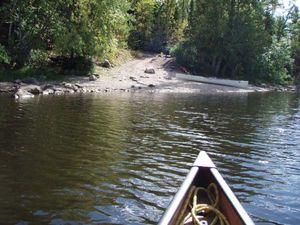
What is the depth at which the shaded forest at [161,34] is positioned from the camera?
113 ft

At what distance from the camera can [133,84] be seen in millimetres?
39781

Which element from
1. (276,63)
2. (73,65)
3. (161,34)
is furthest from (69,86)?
(276,63)

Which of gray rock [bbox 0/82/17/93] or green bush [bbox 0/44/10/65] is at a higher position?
green bush [bbox 0/44/10/65]

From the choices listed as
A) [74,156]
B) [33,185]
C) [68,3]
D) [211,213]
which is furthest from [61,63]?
[211,213]

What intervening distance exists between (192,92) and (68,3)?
45.9 feet

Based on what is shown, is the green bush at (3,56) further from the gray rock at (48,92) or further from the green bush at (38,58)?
the green bush at (38,58)

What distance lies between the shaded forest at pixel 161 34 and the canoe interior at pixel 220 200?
2579cm

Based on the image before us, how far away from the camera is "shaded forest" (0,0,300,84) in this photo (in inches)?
1359

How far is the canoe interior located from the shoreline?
21.9m

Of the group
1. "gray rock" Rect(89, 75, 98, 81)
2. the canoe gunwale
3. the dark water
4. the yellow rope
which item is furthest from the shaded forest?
the yellow rope

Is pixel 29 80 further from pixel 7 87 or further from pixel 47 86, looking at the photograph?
pixel 7 87

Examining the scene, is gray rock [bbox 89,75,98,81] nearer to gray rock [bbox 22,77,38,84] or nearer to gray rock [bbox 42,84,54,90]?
gray rock [bbox 42,84,54,90]

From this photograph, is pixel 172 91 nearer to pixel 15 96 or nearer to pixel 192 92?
pixel 192 92

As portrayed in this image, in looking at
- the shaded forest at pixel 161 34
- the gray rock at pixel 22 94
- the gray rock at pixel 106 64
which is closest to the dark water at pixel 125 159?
the gray rock at pixel 22 94
